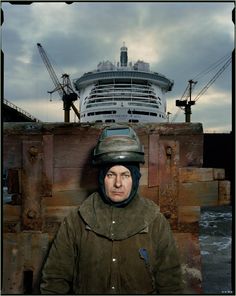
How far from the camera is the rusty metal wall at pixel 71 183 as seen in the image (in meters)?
3.82

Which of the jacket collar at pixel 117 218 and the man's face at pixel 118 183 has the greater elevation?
the man's face at pixel 118 183

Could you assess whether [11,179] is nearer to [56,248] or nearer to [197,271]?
[56,248]

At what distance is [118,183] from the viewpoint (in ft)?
8.10

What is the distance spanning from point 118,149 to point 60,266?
1043mm

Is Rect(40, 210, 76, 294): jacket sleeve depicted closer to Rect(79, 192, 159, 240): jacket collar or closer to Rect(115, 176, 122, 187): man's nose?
Rect(79, 192, 159, 240): jacket collar

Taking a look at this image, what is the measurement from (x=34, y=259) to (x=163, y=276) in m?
1.91

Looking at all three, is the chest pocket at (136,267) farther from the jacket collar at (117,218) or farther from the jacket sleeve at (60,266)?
the jacket sleeve at (60,266)

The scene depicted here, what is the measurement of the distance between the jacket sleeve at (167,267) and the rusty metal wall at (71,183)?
1281 millimetres

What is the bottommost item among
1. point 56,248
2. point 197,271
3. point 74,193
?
point 197,271

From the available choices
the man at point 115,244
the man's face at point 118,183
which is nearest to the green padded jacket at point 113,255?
the man at point 115,244

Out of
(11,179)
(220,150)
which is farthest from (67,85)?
(11,179)

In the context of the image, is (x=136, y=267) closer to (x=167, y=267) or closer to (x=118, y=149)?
(x=167, y=267)

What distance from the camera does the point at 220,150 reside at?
13.1m

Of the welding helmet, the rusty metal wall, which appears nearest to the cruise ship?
the rusty metal wall
